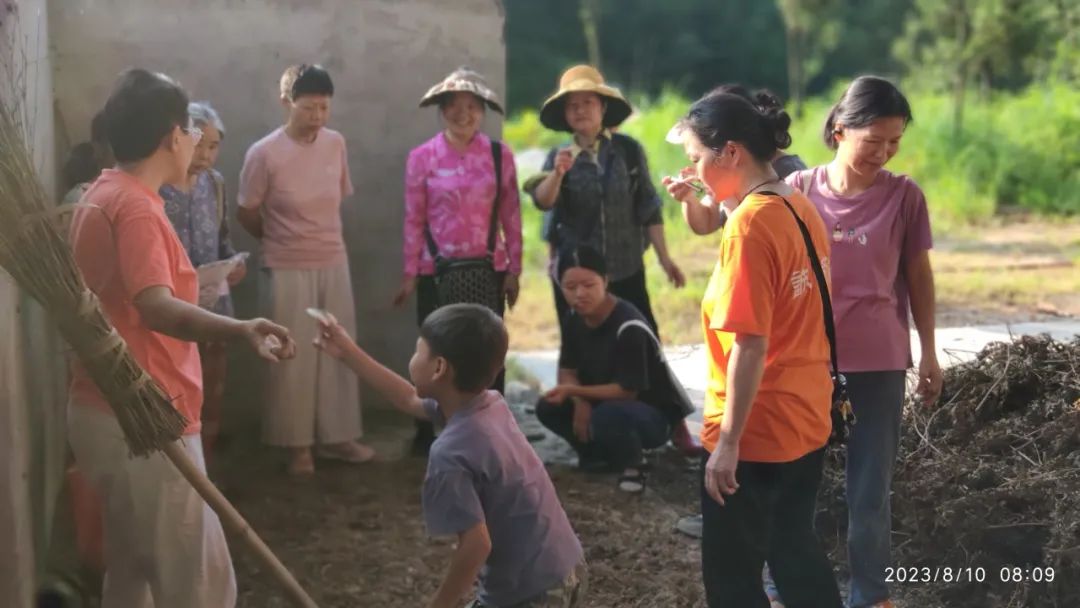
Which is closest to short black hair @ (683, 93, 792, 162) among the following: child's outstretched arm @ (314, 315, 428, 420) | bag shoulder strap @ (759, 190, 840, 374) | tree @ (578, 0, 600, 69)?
bag shoulder strap @ (759, 190, 840, 374)

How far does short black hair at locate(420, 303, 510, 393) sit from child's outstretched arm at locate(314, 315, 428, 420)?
257 millimetres

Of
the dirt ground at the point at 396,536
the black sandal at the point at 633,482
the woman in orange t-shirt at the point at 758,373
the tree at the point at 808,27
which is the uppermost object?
the tree at the point at 808,27

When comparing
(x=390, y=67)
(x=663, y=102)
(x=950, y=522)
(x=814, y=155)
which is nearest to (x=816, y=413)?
(x=950, y=522)

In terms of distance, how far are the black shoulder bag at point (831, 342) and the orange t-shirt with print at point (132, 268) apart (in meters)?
1.42

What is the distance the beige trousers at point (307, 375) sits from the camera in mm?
5398

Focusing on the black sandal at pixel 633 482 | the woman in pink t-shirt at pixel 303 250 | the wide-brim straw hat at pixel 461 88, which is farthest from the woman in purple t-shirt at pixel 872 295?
the woman in pink t-shirt at pixel 303 250

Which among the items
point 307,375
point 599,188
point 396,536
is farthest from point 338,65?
point 396,536

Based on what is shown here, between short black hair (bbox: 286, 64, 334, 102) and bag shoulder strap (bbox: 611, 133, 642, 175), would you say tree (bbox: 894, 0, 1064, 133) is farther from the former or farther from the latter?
short black hair (bbox: 286, 64, 334, 102)

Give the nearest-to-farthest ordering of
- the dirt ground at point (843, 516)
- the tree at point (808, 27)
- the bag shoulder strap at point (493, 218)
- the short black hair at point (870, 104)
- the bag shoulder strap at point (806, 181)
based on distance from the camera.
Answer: the short black hair at point (870, 104) → the bag shoulder strap at point (806, 181) → the dirt ground at point (843, 516) → the bag shoulder strap at point (493, 218) → the tree at point (808, 27)

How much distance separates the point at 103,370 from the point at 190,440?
0.42m

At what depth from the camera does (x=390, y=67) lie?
608 cm

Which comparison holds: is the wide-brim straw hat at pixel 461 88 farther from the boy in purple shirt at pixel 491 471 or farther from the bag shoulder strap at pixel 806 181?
the boy in purple shirt at pixel 491 471

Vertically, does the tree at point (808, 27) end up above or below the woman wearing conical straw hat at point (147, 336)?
above

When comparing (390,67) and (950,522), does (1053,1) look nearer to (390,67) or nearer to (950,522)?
(390,67)
